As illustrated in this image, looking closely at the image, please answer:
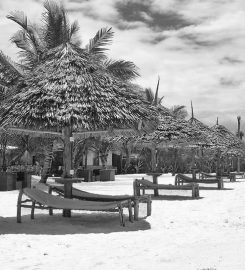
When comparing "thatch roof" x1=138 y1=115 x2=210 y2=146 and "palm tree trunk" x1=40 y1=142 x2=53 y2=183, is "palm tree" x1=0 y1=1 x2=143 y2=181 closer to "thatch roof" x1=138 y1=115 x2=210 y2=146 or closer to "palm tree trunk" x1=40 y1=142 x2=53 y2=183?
"palm tree trunk" x1=40 y1=142 x2=53 y2=183

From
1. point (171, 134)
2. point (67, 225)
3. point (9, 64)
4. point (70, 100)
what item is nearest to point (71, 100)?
point (70, 100)

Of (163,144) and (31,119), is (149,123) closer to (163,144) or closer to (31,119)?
(31,119)

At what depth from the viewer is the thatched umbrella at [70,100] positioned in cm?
820

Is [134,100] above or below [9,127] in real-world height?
above

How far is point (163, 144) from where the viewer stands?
1507 centimetres

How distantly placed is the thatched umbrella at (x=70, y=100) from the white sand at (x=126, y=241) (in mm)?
1598

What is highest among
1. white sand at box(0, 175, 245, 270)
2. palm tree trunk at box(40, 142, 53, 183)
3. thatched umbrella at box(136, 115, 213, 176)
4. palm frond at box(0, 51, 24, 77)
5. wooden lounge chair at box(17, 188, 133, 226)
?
palm frond at box(0, 51, 24, 77)

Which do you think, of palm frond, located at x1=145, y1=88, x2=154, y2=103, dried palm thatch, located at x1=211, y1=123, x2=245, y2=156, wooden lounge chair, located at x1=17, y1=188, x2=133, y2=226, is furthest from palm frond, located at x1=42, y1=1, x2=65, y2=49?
palm frond, located at x1=145, y1=88, x2=154, y2=103

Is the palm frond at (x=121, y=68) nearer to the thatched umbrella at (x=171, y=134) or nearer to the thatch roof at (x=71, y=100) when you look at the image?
the thatched umbrella at (x=171, y=134)

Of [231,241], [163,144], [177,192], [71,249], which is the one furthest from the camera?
[177,192]

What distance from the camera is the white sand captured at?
5.05 meters

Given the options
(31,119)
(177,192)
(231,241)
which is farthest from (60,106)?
(177,192)

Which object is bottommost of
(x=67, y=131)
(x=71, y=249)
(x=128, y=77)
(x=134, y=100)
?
(x=71, y=249)

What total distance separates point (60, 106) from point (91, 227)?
88.7 inches
